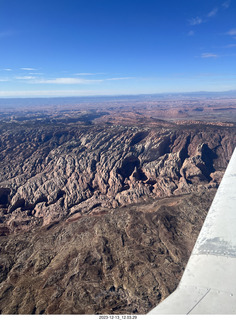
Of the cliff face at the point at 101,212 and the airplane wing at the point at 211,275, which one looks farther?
the cliff face at the point at 101,212

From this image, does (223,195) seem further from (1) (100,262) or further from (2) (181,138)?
(2) (181,138)

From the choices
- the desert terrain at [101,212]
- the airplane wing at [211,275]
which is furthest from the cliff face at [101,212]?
the airplane wing at [211,275]

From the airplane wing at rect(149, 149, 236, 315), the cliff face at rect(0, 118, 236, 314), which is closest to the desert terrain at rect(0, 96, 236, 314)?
the cliff face at rect(0, 118, 236, 314)

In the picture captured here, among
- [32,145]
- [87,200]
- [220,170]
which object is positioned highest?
[32,145]

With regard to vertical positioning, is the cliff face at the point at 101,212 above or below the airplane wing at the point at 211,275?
below

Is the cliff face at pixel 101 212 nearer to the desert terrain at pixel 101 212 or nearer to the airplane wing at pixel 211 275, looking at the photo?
the desert terrain at pixel 101 212

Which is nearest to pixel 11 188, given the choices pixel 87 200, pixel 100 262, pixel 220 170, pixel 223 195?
pixel 87 200

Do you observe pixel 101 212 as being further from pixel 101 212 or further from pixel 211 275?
pixel 211 275
